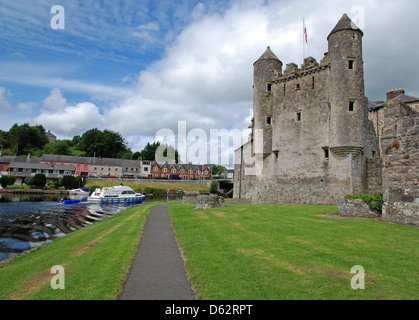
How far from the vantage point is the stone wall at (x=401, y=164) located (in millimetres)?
12695

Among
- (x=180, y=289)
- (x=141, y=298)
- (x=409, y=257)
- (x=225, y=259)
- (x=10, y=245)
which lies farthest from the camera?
(x=10, y=245)

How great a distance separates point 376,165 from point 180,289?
80.4 ft

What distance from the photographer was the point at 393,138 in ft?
45.1

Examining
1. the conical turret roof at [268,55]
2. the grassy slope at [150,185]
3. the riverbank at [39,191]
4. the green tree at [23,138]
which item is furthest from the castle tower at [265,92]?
the green tree at [23,138]

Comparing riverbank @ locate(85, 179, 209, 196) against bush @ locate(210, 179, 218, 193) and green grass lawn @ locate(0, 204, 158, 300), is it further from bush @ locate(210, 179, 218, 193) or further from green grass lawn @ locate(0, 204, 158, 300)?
green grass lawn @ locate(0, 204, 158, 300)

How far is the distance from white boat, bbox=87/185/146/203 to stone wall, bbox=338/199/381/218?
41.7m

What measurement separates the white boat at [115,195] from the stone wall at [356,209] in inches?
1643

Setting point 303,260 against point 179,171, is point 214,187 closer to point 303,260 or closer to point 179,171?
point 179,171

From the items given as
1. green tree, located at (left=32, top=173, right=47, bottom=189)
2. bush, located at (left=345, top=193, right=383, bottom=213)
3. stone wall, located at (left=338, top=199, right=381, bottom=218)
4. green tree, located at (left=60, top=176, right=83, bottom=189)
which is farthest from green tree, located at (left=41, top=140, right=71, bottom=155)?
bush, located at (left=345, top=193, right=383, bottom=213)

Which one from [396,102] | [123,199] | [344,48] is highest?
[344,48]

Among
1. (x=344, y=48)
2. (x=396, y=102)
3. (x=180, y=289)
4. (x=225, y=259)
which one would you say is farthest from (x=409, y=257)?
(x=344, y=48)

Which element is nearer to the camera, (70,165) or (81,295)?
(81,295)

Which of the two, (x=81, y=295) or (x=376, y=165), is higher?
(x=376, y=165)
